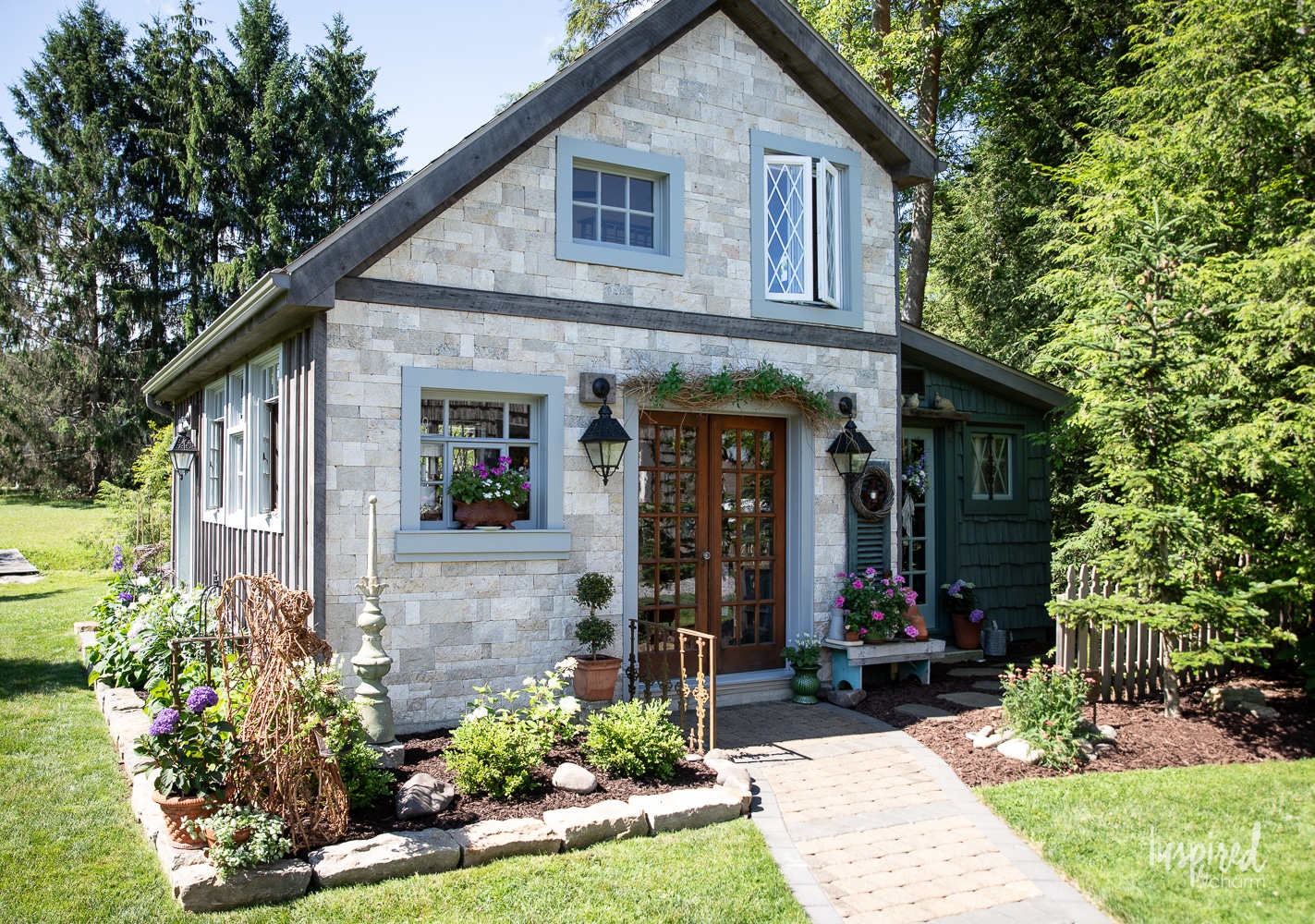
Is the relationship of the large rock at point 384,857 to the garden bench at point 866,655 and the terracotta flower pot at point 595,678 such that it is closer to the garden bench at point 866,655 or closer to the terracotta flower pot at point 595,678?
the terracotta flower pot at point 595,678

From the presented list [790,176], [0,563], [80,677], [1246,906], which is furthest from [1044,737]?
[0,563]

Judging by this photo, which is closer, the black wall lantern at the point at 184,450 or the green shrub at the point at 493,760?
the green shrub at the point at 493,760

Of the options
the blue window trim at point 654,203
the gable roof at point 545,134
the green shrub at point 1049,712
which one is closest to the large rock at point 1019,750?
the green shrub at point 1049,712

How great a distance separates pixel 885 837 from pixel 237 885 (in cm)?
331

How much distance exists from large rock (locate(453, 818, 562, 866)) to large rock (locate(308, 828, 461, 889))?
0.07 meters

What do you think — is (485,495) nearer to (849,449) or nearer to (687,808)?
(687,808)

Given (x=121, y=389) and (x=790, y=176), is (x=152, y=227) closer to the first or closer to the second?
(x=121, y=389)

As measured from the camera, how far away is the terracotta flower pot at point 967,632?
10031 mm

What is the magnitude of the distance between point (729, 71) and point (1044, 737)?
603 cm

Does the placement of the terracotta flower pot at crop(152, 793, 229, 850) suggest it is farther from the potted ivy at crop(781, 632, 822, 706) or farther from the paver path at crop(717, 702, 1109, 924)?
the potted ivy at crop(781, 632, 822, 706)

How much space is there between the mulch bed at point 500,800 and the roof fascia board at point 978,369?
5.37m

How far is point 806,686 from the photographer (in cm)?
793

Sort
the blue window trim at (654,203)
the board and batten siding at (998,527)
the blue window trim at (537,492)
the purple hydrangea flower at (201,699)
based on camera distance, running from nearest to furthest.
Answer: the purple hydrangea flower at (201,699) < the blue window trim at (537,492) < the blue window trim at (654,203) < the board and batten siding at (998,527)

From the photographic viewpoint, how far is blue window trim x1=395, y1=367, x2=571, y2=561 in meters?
6.55
